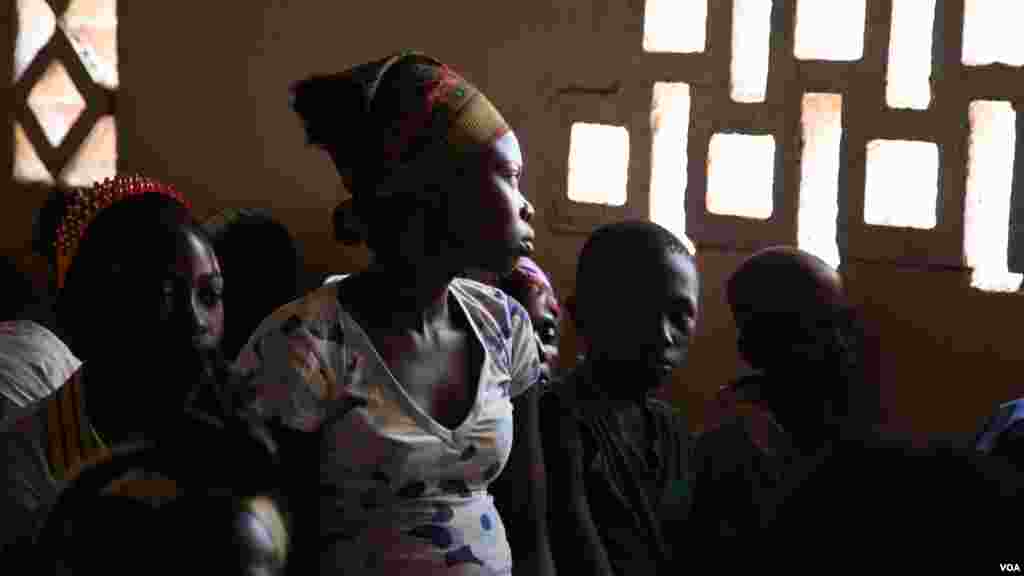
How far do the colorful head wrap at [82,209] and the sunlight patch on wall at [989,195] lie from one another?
71.1 inches

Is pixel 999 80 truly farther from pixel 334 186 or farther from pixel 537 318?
pixel 334 186

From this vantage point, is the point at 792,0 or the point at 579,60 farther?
the point at 579,60

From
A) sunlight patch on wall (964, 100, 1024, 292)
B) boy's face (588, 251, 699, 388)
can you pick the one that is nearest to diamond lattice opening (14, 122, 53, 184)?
boy's face (588, 251, 699, 388)

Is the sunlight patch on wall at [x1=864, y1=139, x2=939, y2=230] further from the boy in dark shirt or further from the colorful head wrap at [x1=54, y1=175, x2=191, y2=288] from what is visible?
the colorful head wrap at [x1=54, y1=175, x2=191, y2=288]

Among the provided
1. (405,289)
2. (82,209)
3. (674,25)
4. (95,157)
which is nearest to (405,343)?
(405,289)

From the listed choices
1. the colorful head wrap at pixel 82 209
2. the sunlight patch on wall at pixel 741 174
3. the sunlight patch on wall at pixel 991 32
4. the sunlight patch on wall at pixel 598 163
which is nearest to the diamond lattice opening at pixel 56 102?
the sunlight patch on wall at pixel 598 163

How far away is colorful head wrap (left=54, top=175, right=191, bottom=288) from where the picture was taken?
287cm

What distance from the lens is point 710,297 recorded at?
4.17 meters

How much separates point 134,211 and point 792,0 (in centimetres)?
182

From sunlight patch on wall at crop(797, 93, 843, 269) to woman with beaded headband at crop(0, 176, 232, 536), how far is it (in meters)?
1.67

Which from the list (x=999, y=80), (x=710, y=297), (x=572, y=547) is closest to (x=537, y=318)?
(x=710, y=297)

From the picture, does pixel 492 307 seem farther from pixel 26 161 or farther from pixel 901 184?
Answer: pixel 26 161

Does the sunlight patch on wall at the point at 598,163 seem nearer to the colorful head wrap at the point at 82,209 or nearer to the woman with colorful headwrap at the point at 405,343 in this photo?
the colorful head wrap at the point at 82,209

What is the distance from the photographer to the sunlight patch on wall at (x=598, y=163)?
14.2 feet
